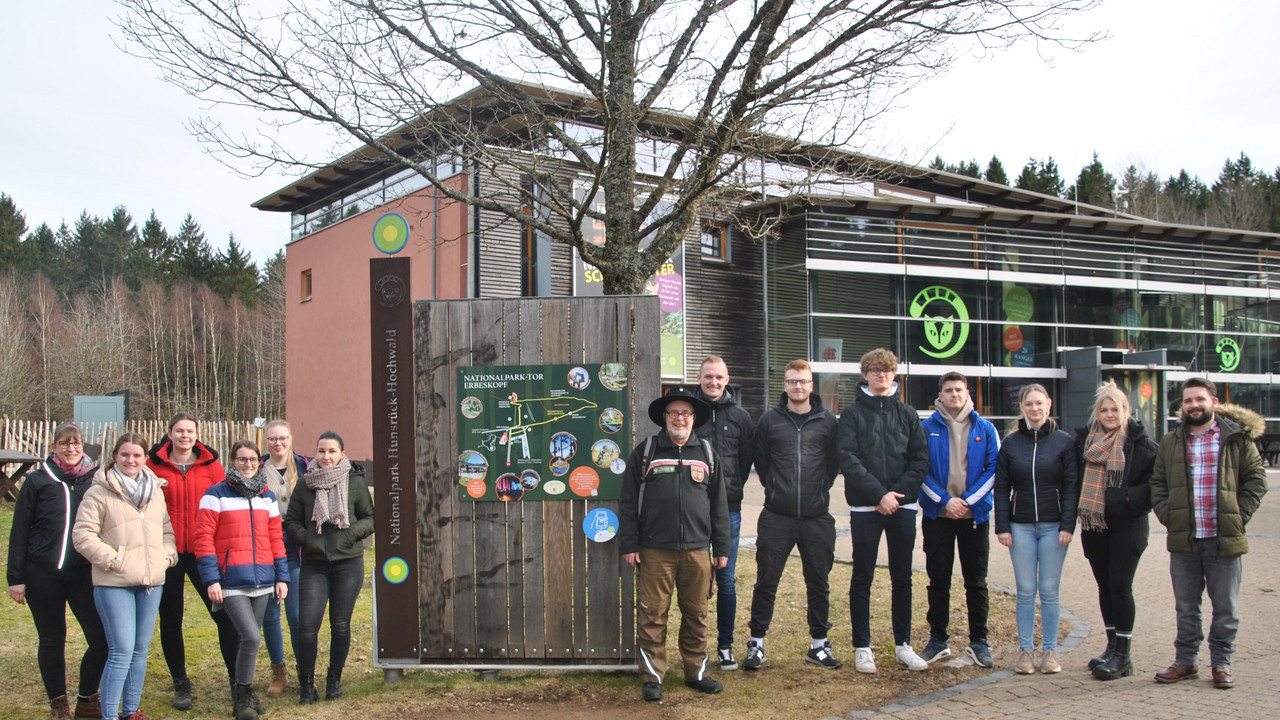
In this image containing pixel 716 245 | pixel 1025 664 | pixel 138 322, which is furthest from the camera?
pixel 138 322

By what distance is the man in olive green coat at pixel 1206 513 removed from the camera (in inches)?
220

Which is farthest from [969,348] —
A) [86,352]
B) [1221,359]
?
[86,352]

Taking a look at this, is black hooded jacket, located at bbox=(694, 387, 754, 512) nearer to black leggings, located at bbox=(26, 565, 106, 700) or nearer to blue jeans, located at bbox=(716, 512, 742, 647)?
blue jeans, located at bbox=(716, 512, 742, 647)

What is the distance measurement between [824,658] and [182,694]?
3929 millimetres

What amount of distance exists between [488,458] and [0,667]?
3.64 metres

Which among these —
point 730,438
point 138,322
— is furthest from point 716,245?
point 138,322

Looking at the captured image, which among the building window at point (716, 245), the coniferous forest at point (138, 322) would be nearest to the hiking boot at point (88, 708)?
the building window at point (716, 245)

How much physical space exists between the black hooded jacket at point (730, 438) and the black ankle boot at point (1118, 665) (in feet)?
7.93

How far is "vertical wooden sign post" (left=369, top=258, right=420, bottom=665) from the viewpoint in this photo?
600cm

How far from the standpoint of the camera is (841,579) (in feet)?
30.8

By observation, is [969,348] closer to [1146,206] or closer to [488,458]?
[488,458]

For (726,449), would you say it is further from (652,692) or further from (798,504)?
(652,692)

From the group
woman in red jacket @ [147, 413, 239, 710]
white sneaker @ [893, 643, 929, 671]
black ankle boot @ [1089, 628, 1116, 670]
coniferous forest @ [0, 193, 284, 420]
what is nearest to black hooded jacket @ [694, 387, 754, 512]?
white sneaker @ [893, 643, 929, 671]

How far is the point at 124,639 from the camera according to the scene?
511 cm
